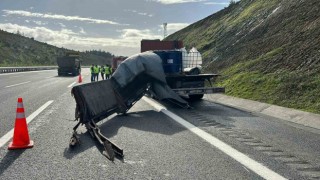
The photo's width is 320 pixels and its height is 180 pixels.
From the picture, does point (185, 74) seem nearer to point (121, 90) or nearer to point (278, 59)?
point (121, 90)

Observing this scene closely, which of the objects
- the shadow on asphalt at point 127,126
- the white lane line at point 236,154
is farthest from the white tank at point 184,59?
the white lane line at point 236,154

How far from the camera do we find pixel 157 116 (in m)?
10.8

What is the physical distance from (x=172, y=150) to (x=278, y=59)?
13639 millimetres

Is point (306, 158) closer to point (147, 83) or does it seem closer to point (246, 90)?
point (147, 83)

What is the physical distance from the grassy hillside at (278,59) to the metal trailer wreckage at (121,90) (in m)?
4.22

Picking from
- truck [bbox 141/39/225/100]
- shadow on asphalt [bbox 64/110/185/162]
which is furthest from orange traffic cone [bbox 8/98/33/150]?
truck [bbox 141/39/225/100]

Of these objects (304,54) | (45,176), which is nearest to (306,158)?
(45,176)

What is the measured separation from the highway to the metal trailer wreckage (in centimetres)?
39

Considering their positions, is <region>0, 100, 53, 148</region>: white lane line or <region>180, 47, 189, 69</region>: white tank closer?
<region>0, 100, 53, 148</region>: white lane line

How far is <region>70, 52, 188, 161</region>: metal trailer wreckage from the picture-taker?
9.18 metres

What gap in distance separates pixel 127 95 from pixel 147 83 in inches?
41.0

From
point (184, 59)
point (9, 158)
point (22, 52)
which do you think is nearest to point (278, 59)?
point (184, 59)

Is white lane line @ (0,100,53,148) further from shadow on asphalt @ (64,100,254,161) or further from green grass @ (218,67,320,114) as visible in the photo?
green grass @ (218,67,320,114)

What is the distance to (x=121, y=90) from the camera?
1205cm
